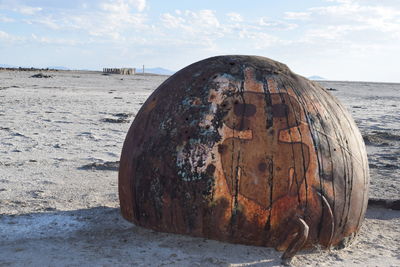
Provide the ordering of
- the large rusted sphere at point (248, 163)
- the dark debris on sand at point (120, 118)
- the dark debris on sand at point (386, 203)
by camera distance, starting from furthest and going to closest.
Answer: the dark debris on sand at point (120, 118), the dark debris on sand at point (386, 203), the large rusted sphere at point (248, 163)

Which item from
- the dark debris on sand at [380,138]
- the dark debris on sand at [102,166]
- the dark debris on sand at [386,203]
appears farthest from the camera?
the dark debris on sand at [380,138]

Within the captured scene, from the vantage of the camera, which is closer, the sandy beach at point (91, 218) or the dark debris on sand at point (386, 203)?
the sandy beach at point (91, 218)

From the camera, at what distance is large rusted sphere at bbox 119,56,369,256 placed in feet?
10.9

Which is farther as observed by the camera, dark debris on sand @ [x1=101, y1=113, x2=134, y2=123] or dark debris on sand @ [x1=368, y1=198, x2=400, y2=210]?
dark debris on sand @ [x1=101, y1=113, x2=134, y2=123]

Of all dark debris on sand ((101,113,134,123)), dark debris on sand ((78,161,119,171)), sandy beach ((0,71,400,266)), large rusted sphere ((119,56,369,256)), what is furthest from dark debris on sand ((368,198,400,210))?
dark debris on sand ((101,113,134,123))

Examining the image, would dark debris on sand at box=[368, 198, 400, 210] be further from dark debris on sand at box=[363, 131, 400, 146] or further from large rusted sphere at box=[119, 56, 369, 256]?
dark debris on sand at box=[363, 131, 400, 146]

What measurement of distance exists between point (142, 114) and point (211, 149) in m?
0.83

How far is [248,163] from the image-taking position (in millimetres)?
3318

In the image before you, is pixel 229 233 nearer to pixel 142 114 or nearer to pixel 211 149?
pixel 211 149

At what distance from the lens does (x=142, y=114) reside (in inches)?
155

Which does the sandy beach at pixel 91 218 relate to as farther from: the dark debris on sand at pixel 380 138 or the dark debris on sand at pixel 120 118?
the dark debris on sand at pixel 120 118

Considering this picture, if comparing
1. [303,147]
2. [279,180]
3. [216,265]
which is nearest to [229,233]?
[216,265]

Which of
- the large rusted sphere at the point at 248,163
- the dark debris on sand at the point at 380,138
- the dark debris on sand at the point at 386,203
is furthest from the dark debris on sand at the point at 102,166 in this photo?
the dark debris on sand at the point at 380,138

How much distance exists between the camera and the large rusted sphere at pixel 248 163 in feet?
10.9
